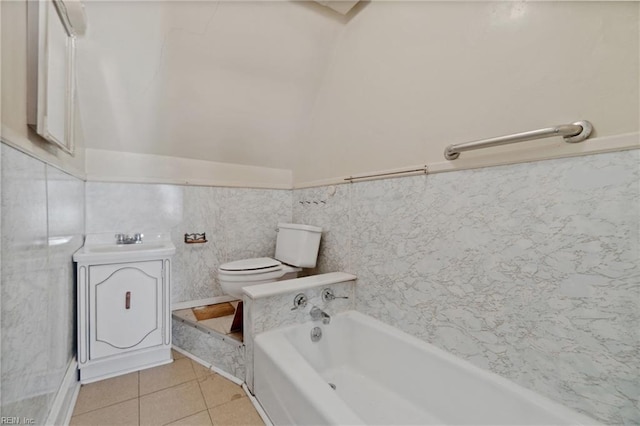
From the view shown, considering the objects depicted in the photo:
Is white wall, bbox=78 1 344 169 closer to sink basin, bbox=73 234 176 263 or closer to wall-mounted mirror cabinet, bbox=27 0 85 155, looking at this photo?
wall-mounted mirror cabinet, bbox=27 0 85 155

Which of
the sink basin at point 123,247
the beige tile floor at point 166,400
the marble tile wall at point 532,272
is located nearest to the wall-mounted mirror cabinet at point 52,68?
the sink basin at point 123,247

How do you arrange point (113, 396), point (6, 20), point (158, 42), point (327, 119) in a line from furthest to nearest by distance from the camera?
point (327, 119) < point (158, 42) < point (113, 396) < point (6, 20)

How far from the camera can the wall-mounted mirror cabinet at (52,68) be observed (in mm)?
934

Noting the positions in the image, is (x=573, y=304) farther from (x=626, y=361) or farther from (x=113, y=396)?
(x=113, y=396)

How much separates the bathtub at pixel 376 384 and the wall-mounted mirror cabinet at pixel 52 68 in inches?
52.3

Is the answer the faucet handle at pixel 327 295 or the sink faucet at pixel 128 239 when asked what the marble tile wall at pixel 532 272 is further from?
the sink faucet at pixel 128 239

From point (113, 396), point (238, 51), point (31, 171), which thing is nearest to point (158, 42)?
point (238, 51)

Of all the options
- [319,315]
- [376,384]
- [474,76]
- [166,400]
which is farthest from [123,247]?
[474,76]

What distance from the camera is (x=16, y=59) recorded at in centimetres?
84

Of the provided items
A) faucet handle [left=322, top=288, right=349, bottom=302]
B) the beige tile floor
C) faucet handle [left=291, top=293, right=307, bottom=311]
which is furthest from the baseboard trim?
faucet handle [left=322, top=288, right=349, bottom=302]

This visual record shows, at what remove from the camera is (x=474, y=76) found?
1.21 meters

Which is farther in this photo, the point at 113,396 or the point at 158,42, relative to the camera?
the point at 158,42

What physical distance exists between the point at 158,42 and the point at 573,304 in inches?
93.8

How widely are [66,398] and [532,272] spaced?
7.13 feet
